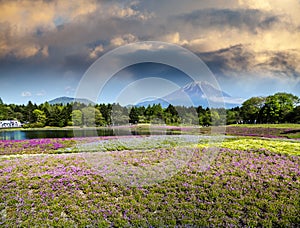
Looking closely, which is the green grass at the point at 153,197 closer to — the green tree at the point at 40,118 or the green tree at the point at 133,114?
the green tree at the point at 133,114

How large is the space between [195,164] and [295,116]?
200 feet

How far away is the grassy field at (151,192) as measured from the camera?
695 cm

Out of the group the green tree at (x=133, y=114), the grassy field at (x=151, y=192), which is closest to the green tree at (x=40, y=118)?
the green tree at (x=133, y=114)

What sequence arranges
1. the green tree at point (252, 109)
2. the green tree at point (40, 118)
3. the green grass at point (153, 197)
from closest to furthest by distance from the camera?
1. the green grass at point (153, 197)
2. the green tree at point (252, 109)
3. the green tree at point (40, 118)

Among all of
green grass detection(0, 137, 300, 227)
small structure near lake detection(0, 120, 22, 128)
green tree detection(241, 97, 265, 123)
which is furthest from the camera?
small structure near lake detection(0, 120, 22, 128)

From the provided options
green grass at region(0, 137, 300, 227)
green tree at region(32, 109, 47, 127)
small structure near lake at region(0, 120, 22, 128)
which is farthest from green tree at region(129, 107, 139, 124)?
small structure near lake at region(0, 120, 22, 128)

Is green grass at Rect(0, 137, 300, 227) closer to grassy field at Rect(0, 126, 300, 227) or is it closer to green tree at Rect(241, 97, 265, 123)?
grassy field at Rect(0, 126, 300, 227)

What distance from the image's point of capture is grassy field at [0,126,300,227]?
695 cm

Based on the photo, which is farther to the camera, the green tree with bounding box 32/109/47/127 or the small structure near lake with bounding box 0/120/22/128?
the small structure near lake with bounding box 0/120/22/128

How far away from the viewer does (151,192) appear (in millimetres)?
Result: 8414

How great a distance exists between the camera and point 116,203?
25.4 feet

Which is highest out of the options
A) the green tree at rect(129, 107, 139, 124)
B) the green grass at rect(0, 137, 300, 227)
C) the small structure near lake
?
the small structure near lake

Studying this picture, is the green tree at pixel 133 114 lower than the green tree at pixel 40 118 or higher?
lower

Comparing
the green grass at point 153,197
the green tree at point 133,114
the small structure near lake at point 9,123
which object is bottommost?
the green grass at point 153,197
